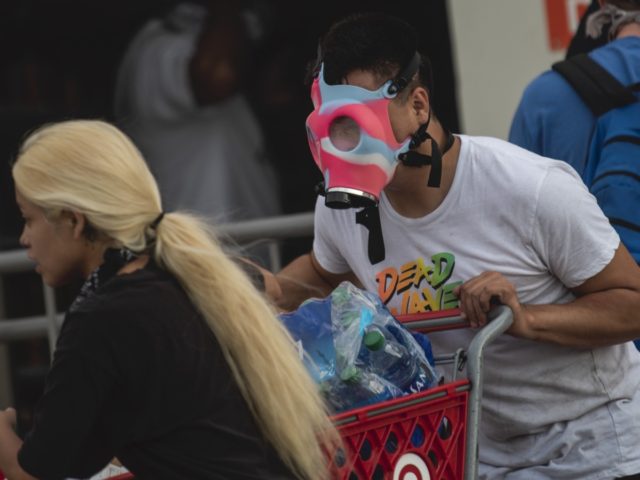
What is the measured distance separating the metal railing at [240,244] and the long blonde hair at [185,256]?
2163mm

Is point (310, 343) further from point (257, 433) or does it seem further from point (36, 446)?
point (36, 446)

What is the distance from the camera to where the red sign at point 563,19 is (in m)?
6.08

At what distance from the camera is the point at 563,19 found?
20.0 ft

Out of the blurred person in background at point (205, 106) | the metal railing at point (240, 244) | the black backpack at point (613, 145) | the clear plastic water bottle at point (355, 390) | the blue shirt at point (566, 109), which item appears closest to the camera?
the clear plastic water bottle at point (355, 390)

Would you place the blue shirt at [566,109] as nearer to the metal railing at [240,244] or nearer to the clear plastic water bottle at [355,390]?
the clear plastic water bottle at [355,390]

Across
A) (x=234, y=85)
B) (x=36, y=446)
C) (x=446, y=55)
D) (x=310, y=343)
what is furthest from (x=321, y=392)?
(x=234, y=85)

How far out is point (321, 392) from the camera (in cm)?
319

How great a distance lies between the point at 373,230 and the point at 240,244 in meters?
2.17

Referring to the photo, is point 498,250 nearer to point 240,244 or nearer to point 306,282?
point 306,282

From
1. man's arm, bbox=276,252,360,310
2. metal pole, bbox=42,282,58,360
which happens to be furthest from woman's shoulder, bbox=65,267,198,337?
metal pole, bbox=42,282,58,360

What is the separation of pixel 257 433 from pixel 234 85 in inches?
196

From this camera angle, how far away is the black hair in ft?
11.0

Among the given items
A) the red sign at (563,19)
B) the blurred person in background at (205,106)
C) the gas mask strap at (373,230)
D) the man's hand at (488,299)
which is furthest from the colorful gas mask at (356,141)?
the blurred person in background at (205,106)

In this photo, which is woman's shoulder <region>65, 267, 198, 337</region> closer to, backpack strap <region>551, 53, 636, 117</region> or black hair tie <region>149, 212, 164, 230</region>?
black hair tie <region>149, 212, 164, 230</region>
